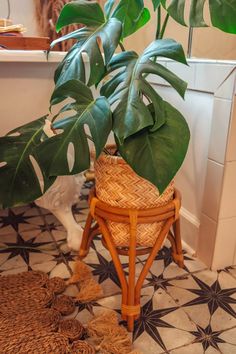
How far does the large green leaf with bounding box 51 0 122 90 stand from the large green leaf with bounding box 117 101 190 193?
Result: 21cm

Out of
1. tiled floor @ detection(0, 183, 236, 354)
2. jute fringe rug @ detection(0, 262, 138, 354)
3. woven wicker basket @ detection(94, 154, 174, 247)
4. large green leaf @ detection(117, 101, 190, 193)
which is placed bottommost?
tiled floor @ detection(0, 183, 236, 354)

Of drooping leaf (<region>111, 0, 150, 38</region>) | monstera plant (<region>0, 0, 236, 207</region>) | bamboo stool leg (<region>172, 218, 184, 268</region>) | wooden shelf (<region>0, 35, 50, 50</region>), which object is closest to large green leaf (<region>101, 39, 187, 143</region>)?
monstera plant (<region>0, 0, 236, 207</region>)

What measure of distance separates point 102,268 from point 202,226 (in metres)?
0.38

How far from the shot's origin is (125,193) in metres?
0.82

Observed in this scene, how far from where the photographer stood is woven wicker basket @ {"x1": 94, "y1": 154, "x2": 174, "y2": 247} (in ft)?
2.68

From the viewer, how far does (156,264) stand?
3.79 ft

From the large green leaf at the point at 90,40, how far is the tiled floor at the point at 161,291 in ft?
2.10

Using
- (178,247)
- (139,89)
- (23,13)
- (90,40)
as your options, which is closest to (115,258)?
(178,247)

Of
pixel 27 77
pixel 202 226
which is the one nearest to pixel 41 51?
pixel 27 77

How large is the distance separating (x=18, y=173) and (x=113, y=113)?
12.0 inches

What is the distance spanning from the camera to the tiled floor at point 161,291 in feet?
2.78

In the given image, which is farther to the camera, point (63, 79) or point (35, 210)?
point (35, 210)

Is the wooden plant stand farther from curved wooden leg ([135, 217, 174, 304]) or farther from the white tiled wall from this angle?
the white tiled wall

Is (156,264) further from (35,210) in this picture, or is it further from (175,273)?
(35,210)
